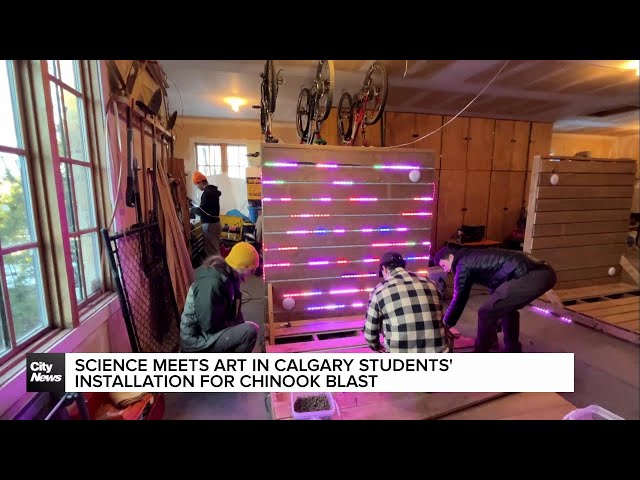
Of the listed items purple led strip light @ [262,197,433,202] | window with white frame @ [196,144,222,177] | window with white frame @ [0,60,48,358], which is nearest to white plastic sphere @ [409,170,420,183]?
purple led strip light @ [262,197,433,202]

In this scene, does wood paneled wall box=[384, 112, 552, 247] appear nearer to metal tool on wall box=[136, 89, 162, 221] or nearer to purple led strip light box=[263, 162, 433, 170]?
purple led strip light box=[263, 162, 433, 170]

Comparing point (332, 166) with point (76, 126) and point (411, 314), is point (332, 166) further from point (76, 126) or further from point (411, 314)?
point (76, 126)

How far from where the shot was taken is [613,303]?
315cm

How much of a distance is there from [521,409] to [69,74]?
313cm

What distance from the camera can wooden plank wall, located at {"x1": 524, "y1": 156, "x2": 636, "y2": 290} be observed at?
10.7 ft

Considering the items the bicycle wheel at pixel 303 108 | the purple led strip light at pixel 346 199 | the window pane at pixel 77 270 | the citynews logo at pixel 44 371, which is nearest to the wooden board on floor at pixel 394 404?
the citynews logo at pixel 44 371

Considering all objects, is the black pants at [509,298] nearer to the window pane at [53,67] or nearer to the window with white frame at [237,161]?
the window pane at [53,67]

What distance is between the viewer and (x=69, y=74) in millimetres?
1726

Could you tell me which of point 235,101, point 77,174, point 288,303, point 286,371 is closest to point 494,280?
point 288,303

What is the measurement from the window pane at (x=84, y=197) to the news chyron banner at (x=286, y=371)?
98 centimetres

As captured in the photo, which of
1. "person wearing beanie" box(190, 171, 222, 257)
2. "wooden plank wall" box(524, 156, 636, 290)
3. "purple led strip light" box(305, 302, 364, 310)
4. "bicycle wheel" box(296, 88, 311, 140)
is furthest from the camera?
"person wearing beanie" box(190, 171, 222, 257)

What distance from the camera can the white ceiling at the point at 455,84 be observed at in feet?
9.64

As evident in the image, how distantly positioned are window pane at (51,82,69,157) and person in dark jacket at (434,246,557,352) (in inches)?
97.2

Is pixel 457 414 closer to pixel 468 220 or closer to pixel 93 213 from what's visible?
pixel 93 213
